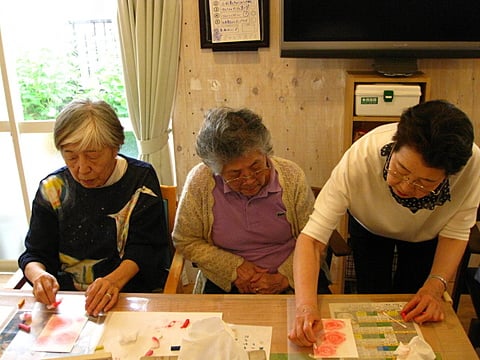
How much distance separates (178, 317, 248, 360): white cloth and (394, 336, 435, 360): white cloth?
38 centimetres

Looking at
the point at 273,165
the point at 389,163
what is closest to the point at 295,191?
the point at 273,165

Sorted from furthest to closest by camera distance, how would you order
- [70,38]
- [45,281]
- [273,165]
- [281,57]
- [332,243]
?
[70,38] < [281,57] < [332,243] < [273,165] < [45,281]

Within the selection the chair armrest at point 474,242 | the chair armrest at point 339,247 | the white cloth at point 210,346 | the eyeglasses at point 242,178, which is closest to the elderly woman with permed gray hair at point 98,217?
the eyeglasses at point 242,178

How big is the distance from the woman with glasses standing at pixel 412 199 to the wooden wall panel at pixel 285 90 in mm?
819

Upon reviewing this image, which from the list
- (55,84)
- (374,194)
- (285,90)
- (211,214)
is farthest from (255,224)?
(55,84)

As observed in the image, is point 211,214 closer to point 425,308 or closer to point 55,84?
point 425,308

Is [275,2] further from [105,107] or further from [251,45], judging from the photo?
[105,107]

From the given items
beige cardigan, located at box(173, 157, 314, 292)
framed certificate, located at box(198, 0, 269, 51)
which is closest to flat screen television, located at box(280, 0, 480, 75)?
framed certificate, located at box(198, 0, 269, 51)

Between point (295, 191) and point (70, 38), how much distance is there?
64.0 inches

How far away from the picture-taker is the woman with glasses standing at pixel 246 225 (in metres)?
1.72

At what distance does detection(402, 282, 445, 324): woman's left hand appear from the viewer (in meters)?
1.30

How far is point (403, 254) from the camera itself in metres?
1.81

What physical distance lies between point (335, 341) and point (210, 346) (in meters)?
0.33

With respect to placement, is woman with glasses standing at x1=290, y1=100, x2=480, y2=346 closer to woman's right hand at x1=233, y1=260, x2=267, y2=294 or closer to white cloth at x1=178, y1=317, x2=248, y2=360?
white cloth at x1=178, y1=317, x2=248, y2=360
